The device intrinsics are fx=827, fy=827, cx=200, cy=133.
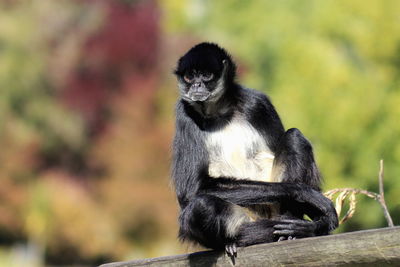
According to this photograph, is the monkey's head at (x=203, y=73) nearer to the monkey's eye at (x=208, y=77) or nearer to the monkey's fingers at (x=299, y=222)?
the monkey's eye at (x=208, y=77)

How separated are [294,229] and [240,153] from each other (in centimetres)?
119

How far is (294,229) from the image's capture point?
21.2 feet

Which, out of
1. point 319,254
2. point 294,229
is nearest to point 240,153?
point 294,229

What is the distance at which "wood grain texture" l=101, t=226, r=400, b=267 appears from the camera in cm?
530

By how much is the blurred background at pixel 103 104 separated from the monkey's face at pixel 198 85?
14181 millimetres

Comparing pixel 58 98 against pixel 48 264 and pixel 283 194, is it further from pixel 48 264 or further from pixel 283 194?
pixel 283 194

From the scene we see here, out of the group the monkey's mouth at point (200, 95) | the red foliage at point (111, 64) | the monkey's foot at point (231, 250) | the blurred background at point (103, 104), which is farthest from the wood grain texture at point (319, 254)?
the red foliage at point (111, 64)

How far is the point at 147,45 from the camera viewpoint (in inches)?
1521

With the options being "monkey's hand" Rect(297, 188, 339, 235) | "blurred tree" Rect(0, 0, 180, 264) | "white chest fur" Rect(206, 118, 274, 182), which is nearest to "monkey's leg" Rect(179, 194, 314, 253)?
"monkey's hand" Rect(297, 188, 339, 235)

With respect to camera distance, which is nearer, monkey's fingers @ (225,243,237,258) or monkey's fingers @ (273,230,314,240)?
monkey's fingers @ (225,243,237,258)

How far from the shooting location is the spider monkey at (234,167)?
21.6ft

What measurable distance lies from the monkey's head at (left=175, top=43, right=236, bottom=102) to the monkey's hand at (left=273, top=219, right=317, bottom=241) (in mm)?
1446

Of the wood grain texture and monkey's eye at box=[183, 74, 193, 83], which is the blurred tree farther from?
the wood grain texture

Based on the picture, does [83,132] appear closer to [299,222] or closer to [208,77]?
[208,77]
